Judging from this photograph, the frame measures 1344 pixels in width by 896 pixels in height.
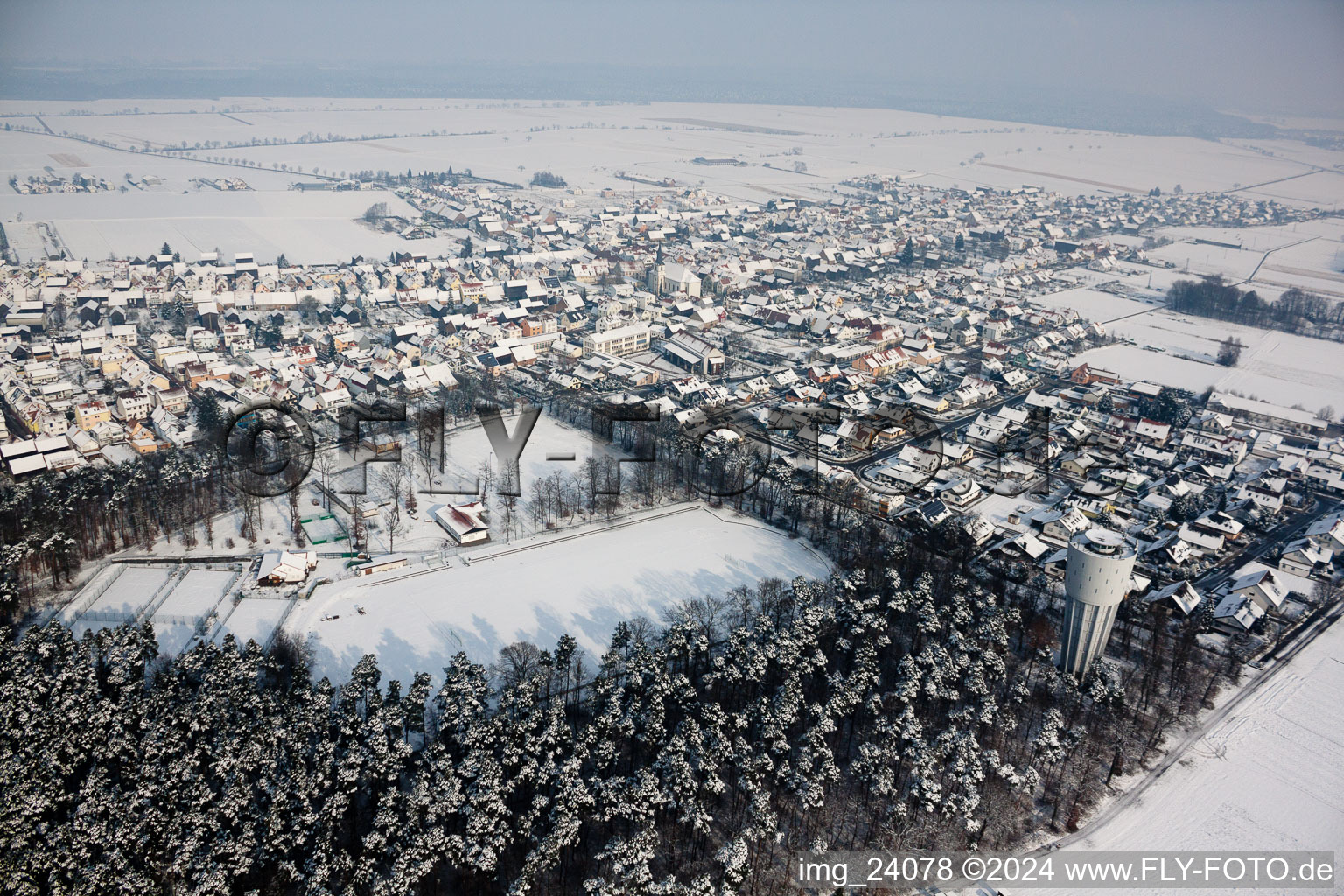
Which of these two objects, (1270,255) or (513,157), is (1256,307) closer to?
(1270,255)

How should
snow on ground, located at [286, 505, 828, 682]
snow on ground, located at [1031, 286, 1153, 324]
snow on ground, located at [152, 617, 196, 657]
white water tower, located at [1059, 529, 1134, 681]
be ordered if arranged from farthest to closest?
snow on ground, located at [1031, 286, 1153, 324] → snow on ground, located at [286, 505, 828, 682] → snow on ground, located at [152, 617, 196, 657] → white water tower, located at [1059, 529, 1134, 681]

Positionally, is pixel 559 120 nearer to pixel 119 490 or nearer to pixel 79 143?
pixel 79 143

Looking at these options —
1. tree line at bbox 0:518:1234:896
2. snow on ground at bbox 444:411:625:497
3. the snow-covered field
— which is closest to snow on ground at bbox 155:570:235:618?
tree line at bbox 0:518:1234:896

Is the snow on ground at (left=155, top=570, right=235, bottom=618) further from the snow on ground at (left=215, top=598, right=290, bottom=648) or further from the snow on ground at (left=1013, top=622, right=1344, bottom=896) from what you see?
the snow on ground at (left=1013, top=622, right=1344, bottom=896)

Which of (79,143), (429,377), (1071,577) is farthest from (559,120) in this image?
(1071,577)

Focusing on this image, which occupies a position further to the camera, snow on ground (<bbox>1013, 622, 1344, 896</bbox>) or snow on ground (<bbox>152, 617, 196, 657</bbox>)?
snow on ground (<bbox>152, 617, 196, 657</bbox>)

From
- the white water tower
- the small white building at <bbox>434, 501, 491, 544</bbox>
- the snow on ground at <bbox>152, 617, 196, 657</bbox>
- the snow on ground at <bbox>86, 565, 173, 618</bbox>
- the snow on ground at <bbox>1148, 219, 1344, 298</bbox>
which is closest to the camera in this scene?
the white water tower

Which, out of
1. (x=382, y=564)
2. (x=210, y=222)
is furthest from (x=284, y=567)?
(x=210, y=222)

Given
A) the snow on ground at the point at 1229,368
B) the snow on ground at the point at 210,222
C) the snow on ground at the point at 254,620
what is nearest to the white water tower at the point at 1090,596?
the snow on ground at the point at 254,620
